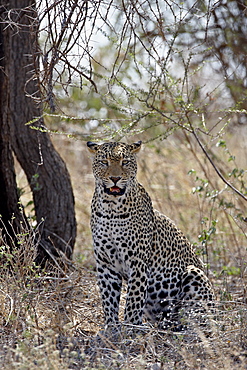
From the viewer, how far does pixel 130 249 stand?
6.39 meters

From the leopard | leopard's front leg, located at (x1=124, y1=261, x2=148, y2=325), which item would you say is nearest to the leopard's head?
the leopard

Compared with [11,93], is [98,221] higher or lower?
lower

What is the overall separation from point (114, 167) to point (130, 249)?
89 centimetres

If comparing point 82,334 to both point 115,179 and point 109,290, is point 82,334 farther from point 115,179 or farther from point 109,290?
point 115,179

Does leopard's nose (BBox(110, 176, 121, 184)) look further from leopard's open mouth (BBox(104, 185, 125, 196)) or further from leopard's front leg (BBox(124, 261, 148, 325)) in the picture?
leopard's front leg (BBox(124, 261, 148, 325))

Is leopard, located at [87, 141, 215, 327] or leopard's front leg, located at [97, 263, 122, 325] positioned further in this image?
leopard's front leg, located at [97, 263, 122, 325]

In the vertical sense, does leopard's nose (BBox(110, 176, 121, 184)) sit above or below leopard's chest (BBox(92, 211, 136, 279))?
above

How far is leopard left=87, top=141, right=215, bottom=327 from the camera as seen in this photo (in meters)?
6.36

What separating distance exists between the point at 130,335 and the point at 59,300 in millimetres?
824

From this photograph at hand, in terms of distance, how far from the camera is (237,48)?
974cm

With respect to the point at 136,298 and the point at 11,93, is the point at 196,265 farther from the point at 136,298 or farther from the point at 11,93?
the point at 11,93

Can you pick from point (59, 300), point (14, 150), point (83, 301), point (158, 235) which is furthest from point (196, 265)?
point (14, 150)

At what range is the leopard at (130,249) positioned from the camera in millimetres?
6363

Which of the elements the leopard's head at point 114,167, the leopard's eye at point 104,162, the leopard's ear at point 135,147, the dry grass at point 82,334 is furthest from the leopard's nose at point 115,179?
the dry grass at point 82,334
